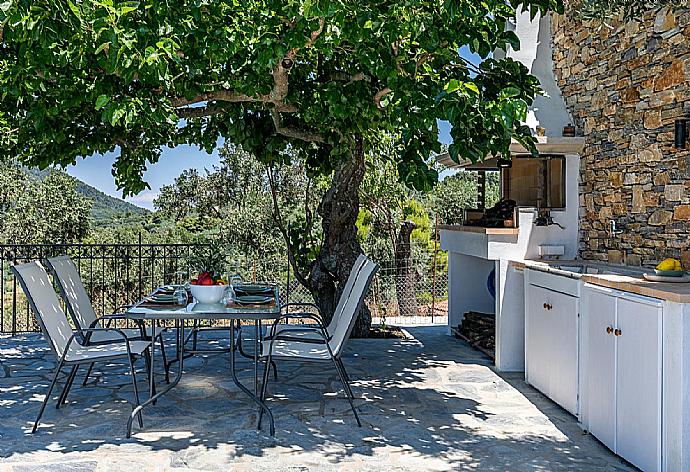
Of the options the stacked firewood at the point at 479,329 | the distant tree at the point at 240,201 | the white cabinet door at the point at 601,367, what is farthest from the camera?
the distant tree at the point at 240,201

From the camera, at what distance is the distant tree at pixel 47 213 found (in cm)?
1470

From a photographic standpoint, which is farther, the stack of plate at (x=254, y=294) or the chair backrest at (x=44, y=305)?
the stack of plate at (x=254, y=294)

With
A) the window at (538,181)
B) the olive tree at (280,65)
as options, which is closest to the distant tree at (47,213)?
Result: the olive tree at (280,65)

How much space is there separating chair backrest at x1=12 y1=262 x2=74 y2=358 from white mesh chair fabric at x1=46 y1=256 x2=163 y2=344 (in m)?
0.18

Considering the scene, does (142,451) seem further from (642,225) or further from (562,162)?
(562,162)

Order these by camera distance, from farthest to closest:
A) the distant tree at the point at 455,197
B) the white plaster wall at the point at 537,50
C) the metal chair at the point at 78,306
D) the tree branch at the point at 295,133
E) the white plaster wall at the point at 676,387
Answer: the distant tree at the point at 455,197, the white plaster wall at the point at 537,50, the tree branch at the point at 295,133, the metal chair at the point at 78,306, the white plaster wall at the point at 676,387

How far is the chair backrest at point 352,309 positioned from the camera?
4484 mm

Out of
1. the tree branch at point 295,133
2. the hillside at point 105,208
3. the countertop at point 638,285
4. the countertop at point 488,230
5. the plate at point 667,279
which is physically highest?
the tree branch at point 295,133

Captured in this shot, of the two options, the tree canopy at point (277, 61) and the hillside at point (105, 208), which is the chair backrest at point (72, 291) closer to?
the tree canopy at point (277, 61)

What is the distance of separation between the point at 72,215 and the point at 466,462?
13246 millimetres

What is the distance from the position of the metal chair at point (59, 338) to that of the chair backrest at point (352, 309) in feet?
4.36

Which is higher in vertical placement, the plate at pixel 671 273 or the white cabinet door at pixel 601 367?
the plate at pixel 671 273

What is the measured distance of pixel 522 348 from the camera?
6.01 metres

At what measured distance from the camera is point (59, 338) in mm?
4500
